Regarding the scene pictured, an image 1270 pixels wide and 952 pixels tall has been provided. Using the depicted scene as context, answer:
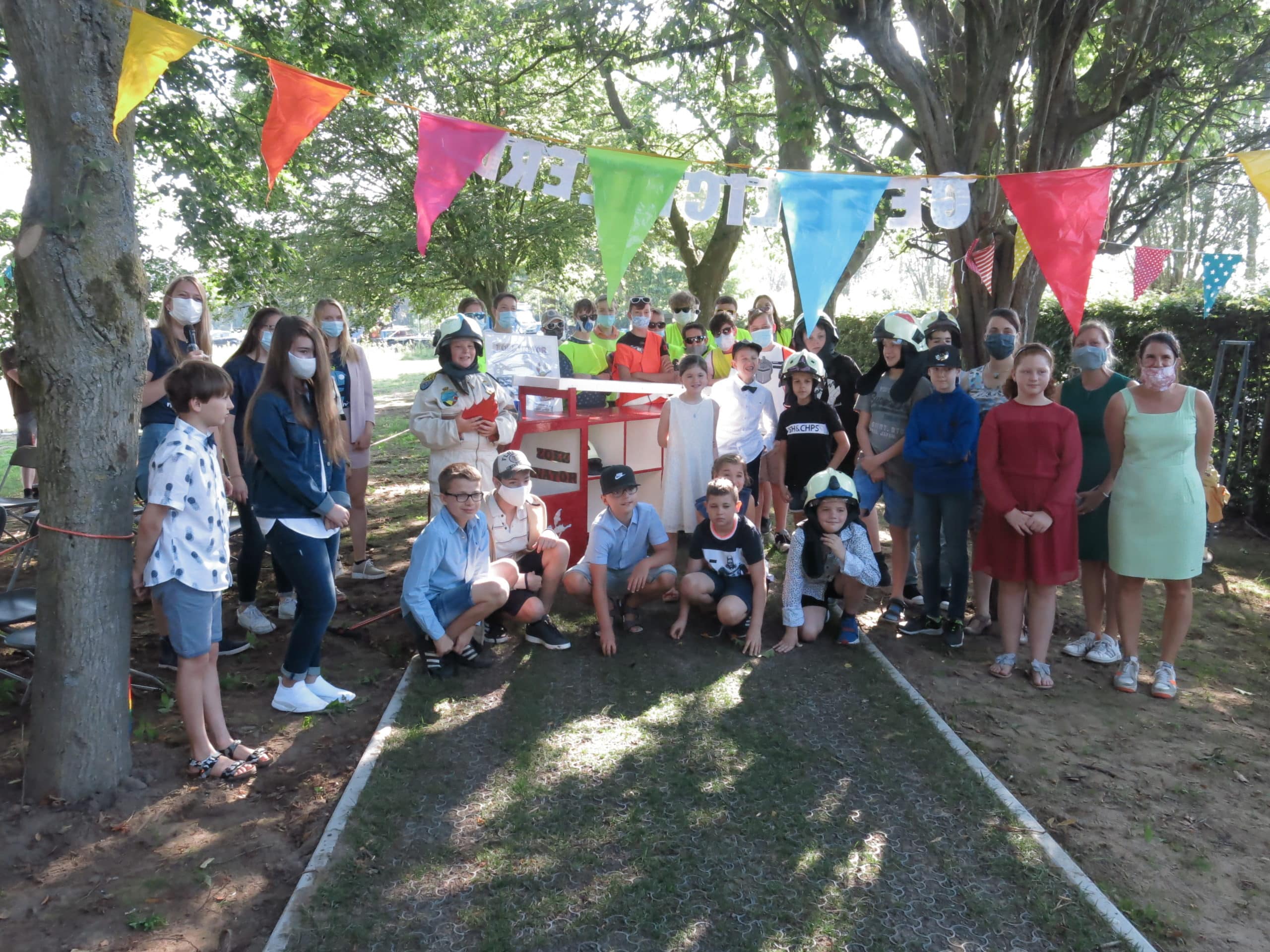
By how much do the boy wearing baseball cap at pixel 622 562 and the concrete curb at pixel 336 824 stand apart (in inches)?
46.7

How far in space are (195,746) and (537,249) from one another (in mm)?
15555

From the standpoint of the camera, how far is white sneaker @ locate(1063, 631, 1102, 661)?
16.7ft

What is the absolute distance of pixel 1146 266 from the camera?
307 inches

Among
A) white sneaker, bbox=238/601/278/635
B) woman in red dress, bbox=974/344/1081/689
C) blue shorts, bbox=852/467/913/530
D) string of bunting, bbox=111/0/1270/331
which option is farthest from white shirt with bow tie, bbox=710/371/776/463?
white sneaker, bbox=238/601/278/635

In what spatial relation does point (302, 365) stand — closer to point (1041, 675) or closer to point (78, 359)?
point (78, 359)

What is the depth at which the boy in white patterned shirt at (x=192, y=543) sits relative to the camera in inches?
133

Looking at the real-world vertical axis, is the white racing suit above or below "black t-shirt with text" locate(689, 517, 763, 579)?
above

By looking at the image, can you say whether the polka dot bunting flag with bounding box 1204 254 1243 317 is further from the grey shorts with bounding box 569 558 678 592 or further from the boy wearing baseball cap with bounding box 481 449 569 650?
the boy wearing baseball cap with bounding box 481 449 569 650

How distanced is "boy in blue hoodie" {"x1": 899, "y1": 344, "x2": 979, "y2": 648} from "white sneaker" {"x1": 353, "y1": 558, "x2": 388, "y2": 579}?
3753mm

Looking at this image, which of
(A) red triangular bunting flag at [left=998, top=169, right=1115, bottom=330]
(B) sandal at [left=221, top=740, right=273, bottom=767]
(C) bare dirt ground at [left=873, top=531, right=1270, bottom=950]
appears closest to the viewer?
(C) bare dirt ground at [left=873, top=531, right=1270, bottom=950]

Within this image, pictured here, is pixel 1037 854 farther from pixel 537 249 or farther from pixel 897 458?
pixel 537 249

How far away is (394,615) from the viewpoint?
5543 mm

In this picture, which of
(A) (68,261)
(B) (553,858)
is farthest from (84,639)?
(B) (553,858)


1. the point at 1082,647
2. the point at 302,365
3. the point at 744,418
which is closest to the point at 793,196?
the point at 744,418
